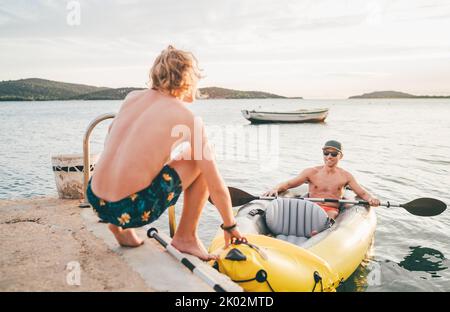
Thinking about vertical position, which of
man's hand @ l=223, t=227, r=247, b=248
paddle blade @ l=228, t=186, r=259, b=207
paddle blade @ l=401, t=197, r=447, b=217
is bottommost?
paddle blade @ l=401, t=197, r=447, b=217

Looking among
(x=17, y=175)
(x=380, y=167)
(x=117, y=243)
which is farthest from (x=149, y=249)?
(x=380, y=167)

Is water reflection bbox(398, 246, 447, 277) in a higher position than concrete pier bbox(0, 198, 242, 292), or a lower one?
lower

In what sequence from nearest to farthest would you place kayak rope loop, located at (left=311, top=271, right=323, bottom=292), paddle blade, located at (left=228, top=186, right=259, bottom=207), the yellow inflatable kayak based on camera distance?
1. the yellow inflatable kayak
2. kayak rope loop, located at (left=311, top=271, right=323, bottom=292)
3. paddle blade, located at (left=228, top=186, right=259, bottom=207)

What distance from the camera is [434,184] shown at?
1270 cm

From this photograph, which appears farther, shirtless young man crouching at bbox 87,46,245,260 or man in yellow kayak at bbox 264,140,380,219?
man in yellow kayak at bbox 264,140,380,219

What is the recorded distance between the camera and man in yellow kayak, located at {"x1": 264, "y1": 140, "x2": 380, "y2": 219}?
6.60 m

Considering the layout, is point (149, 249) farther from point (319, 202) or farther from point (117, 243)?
point (319, 202)

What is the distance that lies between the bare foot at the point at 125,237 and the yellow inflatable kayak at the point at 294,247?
2.33ft

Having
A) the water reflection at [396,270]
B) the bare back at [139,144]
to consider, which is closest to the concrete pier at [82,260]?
the bare back at [139,144]

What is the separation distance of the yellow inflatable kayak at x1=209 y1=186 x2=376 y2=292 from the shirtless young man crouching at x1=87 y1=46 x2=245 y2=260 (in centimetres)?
45

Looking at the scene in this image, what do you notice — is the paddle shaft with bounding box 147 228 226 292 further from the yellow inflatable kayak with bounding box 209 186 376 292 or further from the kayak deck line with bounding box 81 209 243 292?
the yellow inflatable kayak with bounding box 209 186 376 292

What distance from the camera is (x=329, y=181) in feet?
22.1

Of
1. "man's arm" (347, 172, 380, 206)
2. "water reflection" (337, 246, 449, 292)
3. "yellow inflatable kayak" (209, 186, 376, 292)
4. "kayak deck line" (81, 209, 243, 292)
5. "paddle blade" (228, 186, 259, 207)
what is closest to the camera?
"kayak deck line" (81, 209, 243, 292)

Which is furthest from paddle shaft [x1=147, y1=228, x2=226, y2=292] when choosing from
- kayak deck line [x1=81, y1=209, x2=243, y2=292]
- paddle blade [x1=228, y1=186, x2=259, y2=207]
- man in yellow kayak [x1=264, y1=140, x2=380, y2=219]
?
man in yellow kayak [x1=264, y1=140, x2=380, y2=219]
